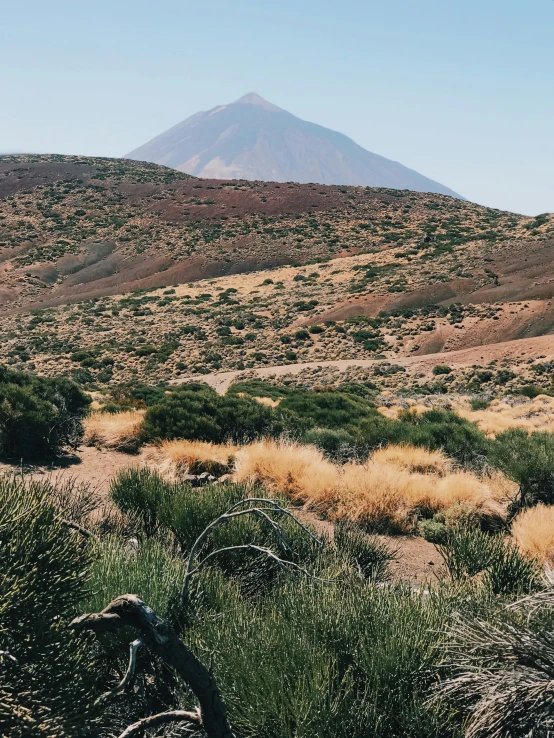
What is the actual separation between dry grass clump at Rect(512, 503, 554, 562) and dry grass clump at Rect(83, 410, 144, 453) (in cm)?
734

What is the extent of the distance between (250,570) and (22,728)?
3690 millimetres

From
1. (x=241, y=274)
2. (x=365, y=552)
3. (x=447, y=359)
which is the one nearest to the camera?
(x=365, y=552)

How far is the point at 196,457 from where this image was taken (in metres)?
11.3

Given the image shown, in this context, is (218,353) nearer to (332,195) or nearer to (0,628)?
(0,628)

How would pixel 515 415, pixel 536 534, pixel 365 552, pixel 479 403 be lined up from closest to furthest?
pixel 365 552, pixel 536 534, pixel 515 415, pixel 479 403

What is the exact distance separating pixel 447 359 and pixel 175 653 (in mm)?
37102

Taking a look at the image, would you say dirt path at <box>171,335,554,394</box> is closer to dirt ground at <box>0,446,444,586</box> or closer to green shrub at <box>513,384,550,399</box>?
green shrub at <box>513,384,550,399</box>

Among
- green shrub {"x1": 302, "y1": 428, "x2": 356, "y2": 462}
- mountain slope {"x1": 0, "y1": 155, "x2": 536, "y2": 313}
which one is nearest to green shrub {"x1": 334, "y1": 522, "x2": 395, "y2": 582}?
green shrub {"x1": 302, "y1": 428, "x2": 356, "y2": 462}

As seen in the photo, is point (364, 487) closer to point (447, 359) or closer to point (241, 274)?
point (447, 359)

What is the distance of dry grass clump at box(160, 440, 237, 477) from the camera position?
11.1 meters

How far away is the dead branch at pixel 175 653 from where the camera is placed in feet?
9.09

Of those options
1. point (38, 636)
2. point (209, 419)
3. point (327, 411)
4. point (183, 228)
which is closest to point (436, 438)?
point (327, 411)

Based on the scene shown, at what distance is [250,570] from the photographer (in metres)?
6.00

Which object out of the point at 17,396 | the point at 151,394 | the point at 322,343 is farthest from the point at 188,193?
the point at 17,396
